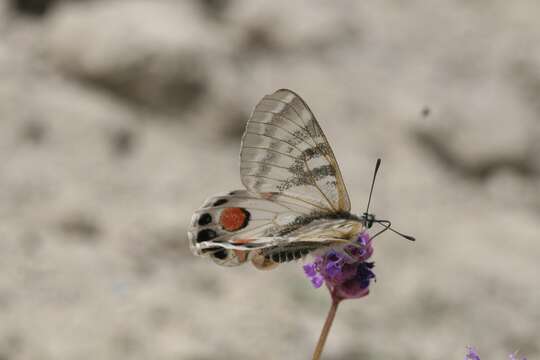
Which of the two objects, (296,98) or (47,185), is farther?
(47,185)

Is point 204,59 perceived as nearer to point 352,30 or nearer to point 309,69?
point 309,69

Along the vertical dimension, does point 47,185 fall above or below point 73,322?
above

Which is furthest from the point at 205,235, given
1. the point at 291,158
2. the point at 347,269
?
the point at 347,269

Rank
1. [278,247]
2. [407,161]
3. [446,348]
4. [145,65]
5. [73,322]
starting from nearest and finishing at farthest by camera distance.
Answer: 1. [278,247]
2. [73,322]
3. [446,348]
4. [145,65]
5. [407,161]

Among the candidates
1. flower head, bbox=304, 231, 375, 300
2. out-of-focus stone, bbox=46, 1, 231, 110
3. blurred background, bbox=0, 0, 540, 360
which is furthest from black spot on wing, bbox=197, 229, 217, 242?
out-of-focus stone, bbox=46, 1, 231, 110

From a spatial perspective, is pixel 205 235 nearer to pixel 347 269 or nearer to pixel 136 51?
pixel 347 269

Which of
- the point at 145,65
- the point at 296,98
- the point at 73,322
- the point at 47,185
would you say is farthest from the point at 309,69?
the point at 296,98

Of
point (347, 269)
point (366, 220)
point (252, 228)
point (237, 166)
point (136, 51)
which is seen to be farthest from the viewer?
point (237, 166)
